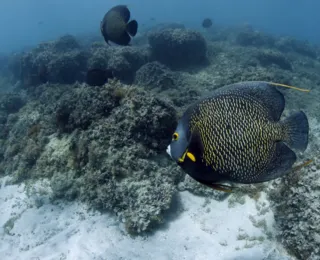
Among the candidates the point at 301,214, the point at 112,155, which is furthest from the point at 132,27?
the point at 301,214

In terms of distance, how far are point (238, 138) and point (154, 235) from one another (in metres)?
2.77

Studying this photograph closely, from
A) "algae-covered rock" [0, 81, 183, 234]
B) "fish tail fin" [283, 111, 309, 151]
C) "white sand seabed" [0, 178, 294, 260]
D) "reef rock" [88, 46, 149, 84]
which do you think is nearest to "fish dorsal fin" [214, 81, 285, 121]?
"fish tail fin" [283, 111, 309, 151]

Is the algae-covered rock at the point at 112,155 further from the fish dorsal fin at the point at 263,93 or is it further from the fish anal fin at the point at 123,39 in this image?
the fish dorsal fin at the point at 263,93

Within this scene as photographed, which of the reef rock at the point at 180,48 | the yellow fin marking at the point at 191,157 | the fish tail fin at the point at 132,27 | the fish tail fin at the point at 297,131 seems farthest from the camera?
the reef rock at the point at 180,48

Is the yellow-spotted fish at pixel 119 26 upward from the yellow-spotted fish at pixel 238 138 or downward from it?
upward

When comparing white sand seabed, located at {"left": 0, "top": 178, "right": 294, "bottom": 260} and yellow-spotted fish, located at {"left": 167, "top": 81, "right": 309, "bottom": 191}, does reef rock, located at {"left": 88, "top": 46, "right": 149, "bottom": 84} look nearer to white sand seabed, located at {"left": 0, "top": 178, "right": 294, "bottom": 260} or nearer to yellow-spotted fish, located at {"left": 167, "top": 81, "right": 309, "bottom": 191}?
white sand seabed, located at {"left": 0, "top": 178, "right": 294, "bottom": 260}

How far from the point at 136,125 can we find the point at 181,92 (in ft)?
11.7

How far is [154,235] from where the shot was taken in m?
4.00

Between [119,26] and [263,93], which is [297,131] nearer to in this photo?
[263,93]

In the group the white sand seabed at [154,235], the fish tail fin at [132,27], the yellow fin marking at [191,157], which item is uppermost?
the fish tail fin at [132,27]

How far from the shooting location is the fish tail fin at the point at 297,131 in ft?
6.13

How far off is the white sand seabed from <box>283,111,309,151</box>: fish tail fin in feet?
7.34

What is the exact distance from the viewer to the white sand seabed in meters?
3.68

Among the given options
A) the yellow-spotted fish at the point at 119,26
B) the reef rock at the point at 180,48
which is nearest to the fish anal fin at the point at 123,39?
the yellow-spotted fish at the point at 119,26
